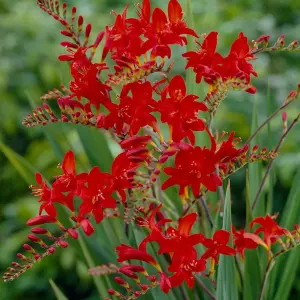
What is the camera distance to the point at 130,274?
40.8 inches

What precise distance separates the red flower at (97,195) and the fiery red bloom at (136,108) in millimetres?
86

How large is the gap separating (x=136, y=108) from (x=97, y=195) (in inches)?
5.8

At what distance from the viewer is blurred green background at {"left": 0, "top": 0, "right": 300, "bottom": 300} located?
223cm

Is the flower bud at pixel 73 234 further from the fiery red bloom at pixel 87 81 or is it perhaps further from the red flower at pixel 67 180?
the fiery red bloom at pixel 87 81

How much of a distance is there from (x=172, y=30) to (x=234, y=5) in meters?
2.18

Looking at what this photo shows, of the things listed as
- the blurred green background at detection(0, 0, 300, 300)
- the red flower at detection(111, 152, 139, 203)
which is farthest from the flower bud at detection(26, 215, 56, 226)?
the blurred green background at detection(0, 0, 300, 300)

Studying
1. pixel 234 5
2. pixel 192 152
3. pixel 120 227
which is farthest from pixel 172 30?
pixel 234 5

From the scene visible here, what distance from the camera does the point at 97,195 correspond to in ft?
3.26

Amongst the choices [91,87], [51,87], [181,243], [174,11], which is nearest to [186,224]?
[181,243]

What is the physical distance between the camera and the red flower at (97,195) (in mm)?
997

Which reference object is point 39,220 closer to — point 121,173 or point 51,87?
point 121,173

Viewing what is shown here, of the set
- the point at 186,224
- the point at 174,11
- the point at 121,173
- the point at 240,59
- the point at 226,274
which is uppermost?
the point at 174,11

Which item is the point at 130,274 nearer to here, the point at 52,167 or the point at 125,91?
the point at 125,91

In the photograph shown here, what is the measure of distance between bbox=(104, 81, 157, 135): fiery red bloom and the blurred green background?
0.94m
